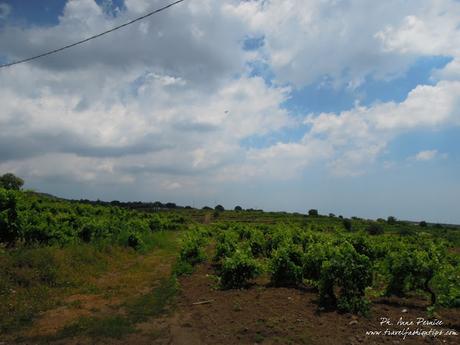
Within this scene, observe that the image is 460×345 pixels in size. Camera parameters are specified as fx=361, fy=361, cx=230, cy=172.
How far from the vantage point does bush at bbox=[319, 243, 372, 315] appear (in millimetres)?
7383

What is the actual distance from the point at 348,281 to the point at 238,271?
12.3 feet

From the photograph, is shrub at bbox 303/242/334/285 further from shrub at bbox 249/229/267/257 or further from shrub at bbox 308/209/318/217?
shrub at bbox 308/209/318/217

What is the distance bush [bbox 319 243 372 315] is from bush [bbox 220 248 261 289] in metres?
2.85

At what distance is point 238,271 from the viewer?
1055 cm

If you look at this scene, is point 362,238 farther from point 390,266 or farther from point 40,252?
point 40,252

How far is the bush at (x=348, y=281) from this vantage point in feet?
24.2

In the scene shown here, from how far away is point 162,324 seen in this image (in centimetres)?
775

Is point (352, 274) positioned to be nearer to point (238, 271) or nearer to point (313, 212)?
point (238, 271)

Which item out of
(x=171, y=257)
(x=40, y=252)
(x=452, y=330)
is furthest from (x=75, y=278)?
(x=452, y=330)

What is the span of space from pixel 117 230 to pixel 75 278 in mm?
9809

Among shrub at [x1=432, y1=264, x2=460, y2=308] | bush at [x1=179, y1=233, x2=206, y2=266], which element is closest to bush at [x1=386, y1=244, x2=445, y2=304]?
shrub at [x1=432, y1=264, x2=460, y2=308]

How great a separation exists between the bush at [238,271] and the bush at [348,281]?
112 inches

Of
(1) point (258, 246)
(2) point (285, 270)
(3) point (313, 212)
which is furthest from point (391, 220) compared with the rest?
(2) point (285, 270)

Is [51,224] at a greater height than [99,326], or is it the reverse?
[51,224]
